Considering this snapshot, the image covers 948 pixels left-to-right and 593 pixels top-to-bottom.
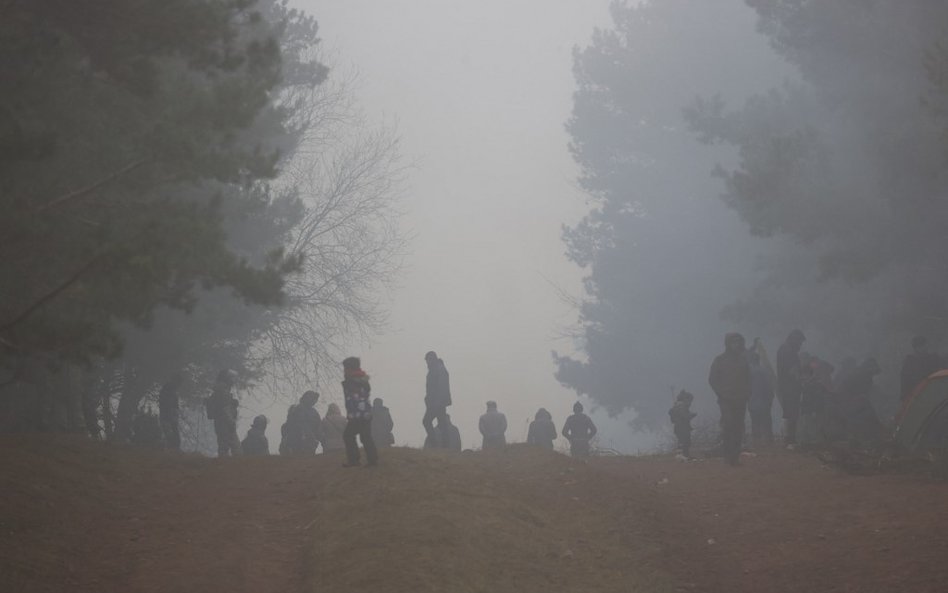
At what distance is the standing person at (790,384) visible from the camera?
1800 centimetres

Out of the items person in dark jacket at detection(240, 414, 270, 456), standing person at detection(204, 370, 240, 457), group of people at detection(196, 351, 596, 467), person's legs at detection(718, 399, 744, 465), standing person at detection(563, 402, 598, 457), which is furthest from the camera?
standing person at detection(563, 402, 598, 457)

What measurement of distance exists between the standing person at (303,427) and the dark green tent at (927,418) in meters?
12.0

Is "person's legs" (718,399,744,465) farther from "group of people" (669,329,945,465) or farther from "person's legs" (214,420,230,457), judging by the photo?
"person's legs" (214,420,230,457)

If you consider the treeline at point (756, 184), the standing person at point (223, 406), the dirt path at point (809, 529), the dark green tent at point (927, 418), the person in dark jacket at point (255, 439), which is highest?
the treeline at point (756, 184)

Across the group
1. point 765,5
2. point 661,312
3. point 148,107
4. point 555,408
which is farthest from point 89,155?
point 555,408

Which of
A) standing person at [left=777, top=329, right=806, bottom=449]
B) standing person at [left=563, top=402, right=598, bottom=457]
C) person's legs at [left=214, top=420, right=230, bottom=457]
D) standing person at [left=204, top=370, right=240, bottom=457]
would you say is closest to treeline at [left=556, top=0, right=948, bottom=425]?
standing person at [left=777, top=329, right=806, bottom=449]

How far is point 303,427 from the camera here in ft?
72.1

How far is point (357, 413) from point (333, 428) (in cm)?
558

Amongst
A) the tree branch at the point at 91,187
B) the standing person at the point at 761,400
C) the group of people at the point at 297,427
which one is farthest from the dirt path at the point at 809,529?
the tree branch at the point at 91,187

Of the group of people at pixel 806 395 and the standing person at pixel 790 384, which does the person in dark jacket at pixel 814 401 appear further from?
the standing person at pixel 790 384

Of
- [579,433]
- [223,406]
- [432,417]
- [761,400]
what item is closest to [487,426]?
[579,433]

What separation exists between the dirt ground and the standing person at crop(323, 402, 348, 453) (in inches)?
160

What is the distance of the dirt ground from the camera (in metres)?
9.38

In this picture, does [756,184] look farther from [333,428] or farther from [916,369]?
[333,428]
